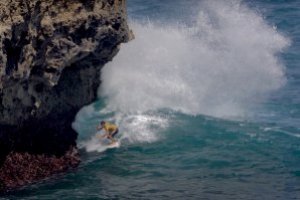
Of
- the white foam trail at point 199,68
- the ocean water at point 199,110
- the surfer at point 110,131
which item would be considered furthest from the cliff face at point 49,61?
the white foam trail at point 199,68

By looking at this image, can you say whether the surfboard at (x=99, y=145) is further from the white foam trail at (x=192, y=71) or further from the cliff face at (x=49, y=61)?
the cliff face at (x=49, y=61)

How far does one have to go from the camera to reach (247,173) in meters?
14.6

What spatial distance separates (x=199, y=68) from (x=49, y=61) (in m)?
13.0

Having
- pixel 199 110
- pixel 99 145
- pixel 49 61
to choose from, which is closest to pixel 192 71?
pixel 199 110

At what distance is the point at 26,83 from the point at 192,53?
14.4 meters

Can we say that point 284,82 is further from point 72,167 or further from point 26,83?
point 26,83

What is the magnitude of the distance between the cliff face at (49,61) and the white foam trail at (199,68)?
585 cm

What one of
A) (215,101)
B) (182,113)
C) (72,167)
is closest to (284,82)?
(215,101)

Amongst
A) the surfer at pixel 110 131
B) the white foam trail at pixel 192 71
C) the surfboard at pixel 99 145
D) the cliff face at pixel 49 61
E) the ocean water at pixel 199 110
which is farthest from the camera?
the white foam trail at pixel 192 71

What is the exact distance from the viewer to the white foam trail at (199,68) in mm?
21156

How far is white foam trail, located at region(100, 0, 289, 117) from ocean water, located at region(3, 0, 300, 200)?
5 cm

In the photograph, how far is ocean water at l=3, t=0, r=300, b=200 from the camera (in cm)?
1372

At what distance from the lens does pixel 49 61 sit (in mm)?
12062

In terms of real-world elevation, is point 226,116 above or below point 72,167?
above
